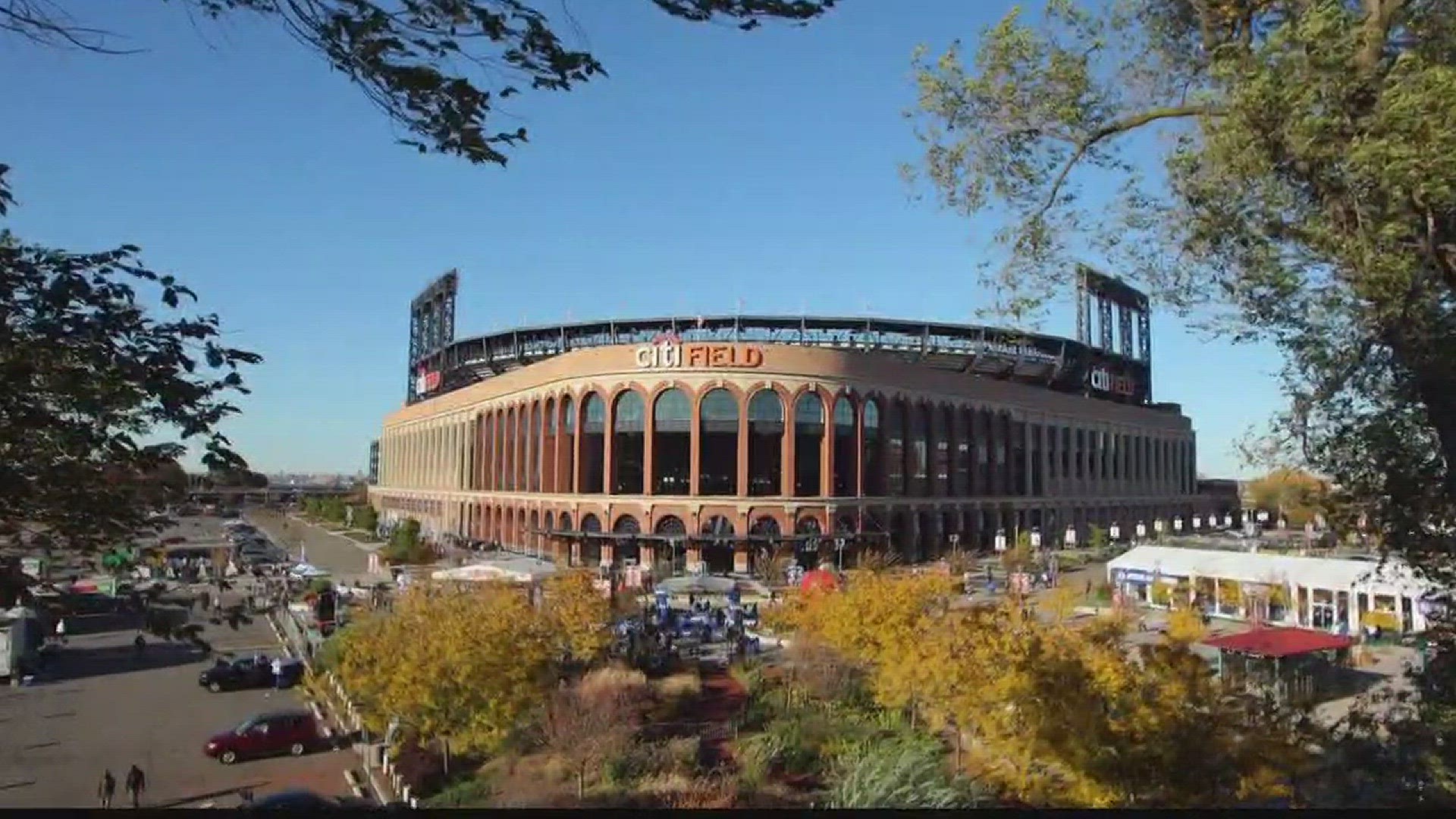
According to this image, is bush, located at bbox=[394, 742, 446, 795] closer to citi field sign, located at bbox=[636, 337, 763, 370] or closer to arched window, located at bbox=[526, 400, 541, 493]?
citi field sign, located at bbox=[636, 337, 763, 370]

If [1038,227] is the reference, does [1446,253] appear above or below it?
below

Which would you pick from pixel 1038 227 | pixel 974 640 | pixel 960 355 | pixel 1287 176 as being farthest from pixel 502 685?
pixel 960 355

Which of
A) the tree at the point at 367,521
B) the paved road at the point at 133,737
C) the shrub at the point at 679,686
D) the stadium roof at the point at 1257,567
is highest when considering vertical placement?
the stadium roof at the point at 1257,567

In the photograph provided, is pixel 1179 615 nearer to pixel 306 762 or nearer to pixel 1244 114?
pixel 1244 114

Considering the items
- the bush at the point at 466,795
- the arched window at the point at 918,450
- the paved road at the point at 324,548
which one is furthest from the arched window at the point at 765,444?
the bush at the point at 466,795

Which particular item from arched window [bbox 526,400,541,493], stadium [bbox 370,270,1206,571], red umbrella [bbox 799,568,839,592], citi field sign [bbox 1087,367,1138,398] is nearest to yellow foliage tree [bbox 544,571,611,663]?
red umbrella [bbox 799,568,839,592]

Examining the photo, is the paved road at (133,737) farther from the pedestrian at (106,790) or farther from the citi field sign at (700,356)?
the citi field sign at (700,356)
